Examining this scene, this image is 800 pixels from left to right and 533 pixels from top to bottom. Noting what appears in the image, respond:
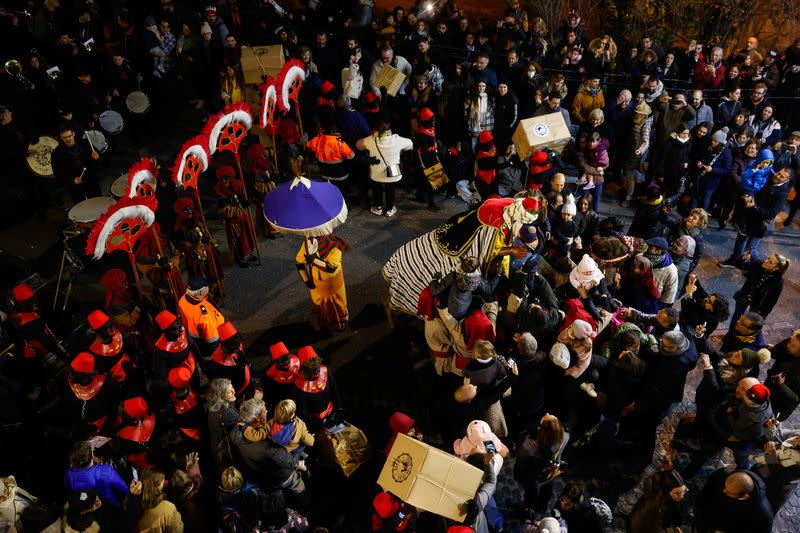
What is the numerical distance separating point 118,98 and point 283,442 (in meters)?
8.85

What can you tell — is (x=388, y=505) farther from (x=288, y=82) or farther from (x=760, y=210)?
(x=760, y=210)

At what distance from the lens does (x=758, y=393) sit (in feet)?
17.4

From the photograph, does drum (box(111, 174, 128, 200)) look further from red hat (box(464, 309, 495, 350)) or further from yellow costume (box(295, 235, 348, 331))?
red hat (box(464, 309, 495, 350))

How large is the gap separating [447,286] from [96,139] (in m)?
6.49

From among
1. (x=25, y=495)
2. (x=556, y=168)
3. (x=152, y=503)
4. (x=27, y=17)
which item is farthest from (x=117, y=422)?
(x=27, y=17)

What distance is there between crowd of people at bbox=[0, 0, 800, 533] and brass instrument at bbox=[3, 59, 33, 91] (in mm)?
34

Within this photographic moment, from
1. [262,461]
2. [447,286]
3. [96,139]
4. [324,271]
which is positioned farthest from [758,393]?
[96,139]

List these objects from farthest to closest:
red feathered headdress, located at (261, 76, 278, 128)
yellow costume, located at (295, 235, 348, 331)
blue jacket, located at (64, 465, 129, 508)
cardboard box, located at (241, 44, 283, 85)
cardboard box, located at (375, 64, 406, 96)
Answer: cardboard box, located at (241, 44, 283, 85) → cardboard box, located at (375, 64, 406, 96) → red feathered headdress, located at (261, 76, 278, 128) → yellow costume, located at (295, 235, 348, 331) → blue jacket, located at (64, 465, 129, 508)

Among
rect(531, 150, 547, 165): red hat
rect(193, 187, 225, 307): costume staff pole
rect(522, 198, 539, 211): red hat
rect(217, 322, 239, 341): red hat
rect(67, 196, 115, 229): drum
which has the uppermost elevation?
rect(522, 198, 539, 211): red hat

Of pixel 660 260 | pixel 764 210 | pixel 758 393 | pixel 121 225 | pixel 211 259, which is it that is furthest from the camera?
pixel 764 210

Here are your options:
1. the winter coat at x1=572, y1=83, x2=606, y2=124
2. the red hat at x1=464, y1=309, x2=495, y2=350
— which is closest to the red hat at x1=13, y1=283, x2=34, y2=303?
the red hat at x1=464, y1=309, x2=495, y2=350

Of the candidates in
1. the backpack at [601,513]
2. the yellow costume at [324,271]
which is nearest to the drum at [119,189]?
the yellow costume at [324,271]

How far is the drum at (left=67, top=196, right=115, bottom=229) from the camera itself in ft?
28.0

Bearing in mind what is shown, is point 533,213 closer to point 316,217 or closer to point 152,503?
point 316,217
